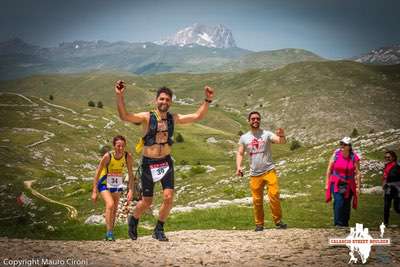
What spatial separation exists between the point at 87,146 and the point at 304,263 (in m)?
87.5

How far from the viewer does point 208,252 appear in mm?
11852

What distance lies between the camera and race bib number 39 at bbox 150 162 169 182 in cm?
1278

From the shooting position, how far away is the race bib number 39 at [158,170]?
41.9 feet

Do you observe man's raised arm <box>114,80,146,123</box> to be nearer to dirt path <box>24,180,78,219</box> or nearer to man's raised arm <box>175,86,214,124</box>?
man's raised arm <box>175,86,214,124</box>

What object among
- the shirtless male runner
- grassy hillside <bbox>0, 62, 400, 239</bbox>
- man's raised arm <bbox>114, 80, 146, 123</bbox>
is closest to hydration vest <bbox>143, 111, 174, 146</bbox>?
the shirtless male runner

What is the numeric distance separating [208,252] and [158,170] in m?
2.84

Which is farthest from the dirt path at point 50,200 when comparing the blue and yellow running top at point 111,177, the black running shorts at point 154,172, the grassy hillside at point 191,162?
the black running shorts at point 154,172

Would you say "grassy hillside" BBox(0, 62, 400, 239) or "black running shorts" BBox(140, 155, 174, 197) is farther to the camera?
"grassy hillside" BBox(0, 62, 400, 239)

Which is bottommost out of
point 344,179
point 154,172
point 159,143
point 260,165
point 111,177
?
point 344,179

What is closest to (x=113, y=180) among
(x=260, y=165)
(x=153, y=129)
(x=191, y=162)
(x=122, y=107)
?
(x=153, y=129)

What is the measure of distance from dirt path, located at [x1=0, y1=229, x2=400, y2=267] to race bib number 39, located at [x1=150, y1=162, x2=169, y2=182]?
203 centimetres

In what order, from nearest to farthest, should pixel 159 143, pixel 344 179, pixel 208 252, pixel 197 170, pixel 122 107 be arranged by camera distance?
pixel 122 107 → pixel 208 252 → pixel 159 143 → pixel 344 179 → pixel 197 170

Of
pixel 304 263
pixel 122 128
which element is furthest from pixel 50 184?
pixel 122 128

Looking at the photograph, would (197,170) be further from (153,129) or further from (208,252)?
(208,252)
